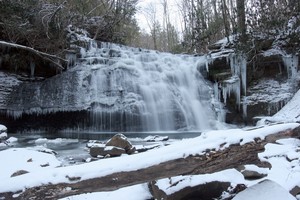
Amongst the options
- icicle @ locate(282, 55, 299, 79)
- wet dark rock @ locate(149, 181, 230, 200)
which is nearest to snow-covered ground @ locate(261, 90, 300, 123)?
icicle @ locate(282, 55, 299, 79)

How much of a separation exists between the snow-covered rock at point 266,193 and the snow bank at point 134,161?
52cm

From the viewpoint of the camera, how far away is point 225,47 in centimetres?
1354

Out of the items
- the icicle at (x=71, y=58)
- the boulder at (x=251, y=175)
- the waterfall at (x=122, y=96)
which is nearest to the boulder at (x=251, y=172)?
the boulder at (x=251, y=175)

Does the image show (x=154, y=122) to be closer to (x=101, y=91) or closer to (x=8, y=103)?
(x=101, y=91)

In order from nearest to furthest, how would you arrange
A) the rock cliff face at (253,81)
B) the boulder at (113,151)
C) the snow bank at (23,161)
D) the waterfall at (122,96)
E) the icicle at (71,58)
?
1. the snow bank at (23,161)
2. the boulder at (113,151)
3. the waterfall at (122,96)
4. the rock cliff face at (253,81)
5. the icicle at (71,58)

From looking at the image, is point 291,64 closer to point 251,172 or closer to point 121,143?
point 121,143

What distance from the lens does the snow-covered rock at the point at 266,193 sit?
2.87m

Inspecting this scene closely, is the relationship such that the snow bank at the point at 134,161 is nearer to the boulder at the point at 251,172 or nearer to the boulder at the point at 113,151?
the boulder at the point at 251,172

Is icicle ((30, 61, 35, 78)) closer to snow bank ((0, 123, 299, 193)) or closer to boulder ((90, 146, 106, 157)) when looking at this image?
boulder ((90, 146, 106, 157))

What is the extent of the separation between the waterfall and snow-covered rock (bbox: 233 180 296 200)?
792 cm

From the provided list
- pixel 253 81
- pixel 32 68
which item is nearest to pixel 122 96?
pixel 32 68

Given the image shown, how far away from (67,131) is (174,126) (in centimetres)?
400

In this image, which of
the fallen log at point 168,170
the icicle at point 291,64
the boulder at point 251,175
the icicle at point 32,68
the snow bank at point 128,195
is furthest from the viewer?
the icicle at point 32,68

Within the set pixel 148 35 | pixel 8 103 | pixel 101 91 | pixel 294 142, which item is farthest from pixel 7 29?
pixel 148 35
